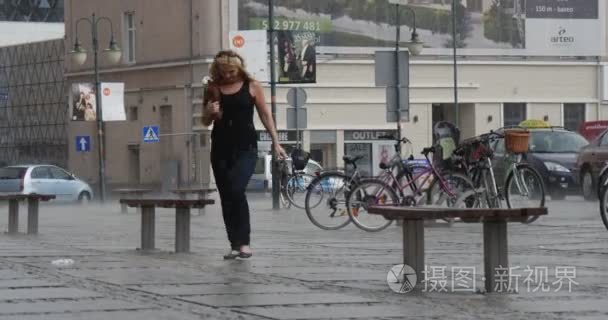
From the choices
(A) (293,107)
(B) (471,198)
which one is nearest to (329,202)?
(B) (471,198)

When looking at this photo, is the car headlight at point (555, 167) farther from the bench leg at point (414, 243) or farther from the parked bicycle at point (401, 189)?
the bench leg at point (414, 243)

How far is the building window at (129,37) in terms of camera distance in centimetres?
6881

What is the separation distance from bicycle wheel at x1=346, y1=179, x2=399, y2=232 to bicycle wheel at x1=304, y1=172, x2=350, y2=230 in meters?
0.24

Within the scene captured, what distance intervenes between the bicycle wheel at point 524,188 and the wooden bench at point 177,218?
654 centimetres

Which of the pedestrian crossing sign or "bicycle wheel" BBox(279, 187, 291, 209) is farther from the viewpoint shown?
the pedestrian crossing sign

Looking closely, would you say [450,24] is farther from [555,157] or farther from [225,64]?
[225,64]

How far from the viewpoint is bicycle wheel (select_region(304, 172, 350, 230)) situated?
20.4 meters

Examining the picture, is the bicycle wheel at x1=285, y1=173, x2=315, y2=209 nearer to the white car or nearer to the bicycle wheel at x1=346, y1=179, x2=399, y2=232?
the bicycle wheel at x1=346, y1=179, x2=399, y2=232

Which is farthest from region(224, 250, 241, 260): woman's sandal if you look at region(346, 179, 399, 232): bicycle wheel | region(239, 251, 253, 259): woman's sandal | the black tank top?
region(346, 179, 399, 232): bicycle wheel

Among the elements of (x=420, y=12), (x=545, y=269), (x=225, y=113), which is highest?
(x=420, y=12)

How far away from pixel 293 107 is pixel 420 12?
27.4m

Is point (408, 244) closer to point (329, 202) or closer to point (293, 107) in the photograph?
point (329, 202)

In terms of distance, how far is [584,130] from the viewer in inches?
2042

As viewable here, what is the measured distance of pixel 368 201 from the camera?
64.6 feet
